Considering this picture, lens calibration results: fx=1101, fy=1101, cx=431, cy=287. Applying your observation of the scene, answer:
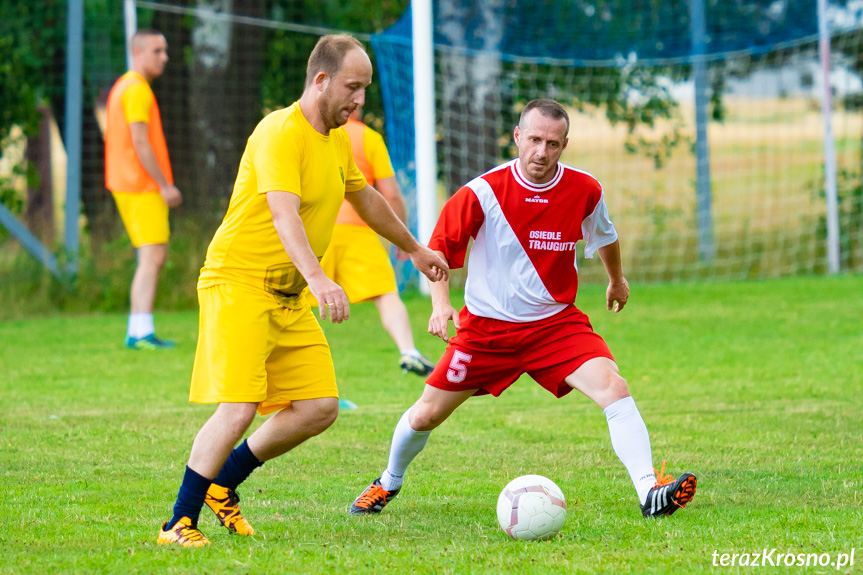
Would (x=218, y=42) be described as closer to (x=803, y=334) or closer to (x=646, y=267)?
(x=646, y=267)

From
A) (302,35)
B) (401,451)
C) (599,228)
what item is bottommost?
(401,451)

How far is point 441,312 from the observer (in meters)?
4.24

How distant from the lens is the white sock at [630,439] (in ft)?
13.8

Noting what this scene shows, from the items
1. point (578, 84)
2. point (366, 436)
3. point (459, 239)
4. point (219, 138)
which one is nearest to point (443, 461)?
point (366, 436)

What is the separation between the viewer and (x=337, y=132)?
4.13 m

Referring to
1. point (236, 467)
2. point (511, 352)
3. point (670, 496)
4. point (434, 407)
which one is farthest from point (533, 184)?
point (236, 467)

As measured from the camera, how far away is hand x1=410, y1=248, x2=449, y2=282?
4.34 m

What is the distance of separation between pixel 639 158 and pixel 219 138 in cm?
711

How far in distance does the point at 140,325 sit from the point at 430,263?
557cm

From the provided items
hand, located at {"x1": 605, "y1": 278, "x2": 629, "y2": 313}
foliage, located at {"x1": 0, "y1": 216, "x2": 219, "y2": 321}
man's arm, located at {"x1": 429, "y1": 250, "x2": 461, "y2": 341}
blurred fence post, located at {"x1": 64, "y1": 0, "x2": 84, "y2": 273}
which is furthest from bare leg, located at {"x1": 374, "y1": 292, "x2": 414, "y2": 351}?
blurred fence post, located at {"x1": 64, "y1": 0, "x2": 84, "y2": 273}

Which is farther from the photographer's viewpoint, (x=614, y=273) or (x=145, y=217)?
(x=145, y=217)

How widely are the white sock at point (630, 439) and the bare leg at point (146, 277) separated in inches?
227
